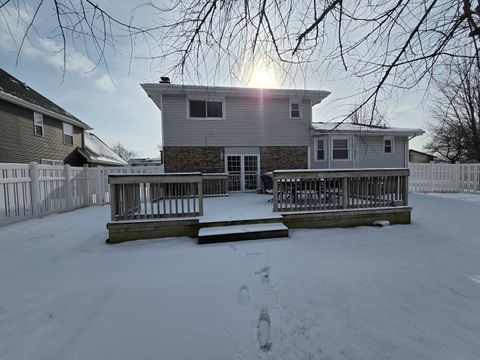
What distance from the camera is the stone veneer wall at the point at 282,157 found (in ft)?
35.9

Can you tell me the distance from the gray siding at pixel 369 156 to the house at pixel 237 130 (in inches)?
22.4

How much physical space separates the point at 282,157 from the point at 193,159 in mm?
4024

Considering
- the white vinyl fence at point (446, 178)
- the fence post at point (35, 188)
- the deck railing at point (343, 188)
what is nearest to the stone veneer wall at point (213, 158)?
the fence post at point (35, 188)

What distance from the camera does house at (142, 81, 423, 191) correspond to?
10164 mm

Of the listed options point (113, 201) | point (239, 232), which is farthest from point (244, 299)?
point (113, 201)

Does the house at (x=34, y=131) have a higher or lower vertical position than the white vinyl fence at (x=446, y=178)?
higher

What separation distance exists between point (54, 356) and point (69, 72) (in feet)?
7.36

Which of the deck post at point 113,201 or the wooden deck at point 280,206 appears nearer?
the deck post at point 113,201

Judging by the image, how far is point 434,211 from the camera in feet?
22.1

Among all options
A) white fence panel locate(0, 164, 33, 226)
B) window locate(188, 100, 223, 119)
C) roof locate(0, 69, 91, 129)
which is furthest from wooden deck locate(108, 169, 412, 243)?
roof locate(0, 69, 91, 129)

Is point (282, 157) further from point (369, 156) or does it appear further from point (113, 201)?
point (113, 201)

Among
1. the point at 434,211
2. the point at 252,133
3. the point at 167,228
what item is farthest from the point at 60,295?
the point at 252,133

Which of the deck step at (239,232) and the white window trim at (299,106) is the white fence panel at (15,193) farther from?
the white window trim at (299,106)

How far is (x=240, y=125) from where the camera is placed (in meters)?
10.7
